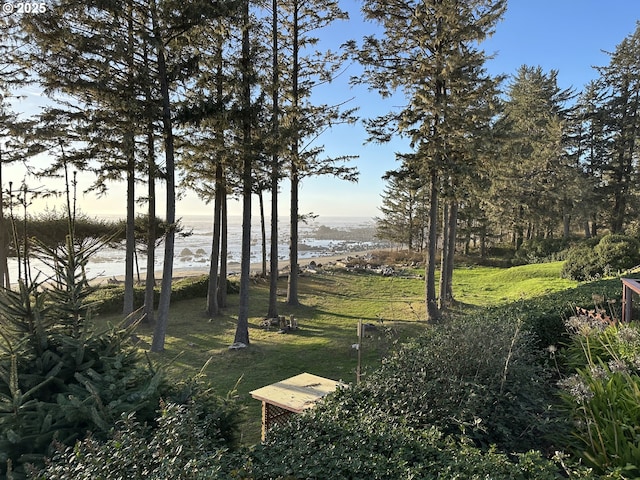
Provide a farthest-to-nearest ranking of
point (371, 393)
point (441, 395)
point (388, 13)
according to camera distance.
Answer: point (388, 13) → point (371, 393) → point (441, 395)

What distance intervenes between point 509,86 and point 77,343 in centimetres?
3746

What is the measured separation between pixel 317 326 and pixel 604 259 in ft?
40.0

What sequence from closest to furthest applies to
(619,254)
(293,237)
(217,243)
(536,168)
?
(217,243), (293,237), (619,254), (536,168)

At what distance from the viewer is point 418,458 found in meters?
2.41

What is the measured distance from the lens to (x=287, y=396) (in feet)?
15.1

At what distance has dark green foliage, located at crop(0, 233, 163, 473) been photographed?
2752 mm

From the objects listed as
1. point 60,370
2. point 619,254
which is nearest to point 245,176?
point 60,370

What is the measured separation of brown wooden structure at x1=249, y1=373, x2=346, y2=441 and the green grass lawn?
0.49 meters

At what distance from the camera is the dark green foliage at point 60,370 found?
2.75m

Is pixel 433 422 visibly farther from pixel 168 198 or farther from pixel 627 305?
pixel 168 198

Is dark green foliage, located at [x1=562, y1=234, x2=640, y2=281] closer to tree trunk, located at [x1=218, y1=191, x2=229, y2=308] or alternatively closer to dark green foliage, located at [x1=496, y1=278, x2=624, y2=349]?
dark green foliage, located at [x1=496, y1=278, x2=624, y2=349]

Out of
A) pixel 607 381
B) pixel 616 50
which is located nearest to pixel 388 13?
pixel 607 381

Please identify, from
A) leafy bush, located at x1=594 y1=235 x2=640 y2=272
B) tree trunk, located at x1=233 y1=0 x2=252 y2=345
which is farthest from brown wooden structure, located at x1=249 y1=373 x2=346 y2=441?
leafy bush, located at x1=594 y1=235 x2=640 y2=272

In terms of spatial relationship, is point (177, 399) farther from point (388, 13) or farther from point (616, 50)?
point (616, 50)
